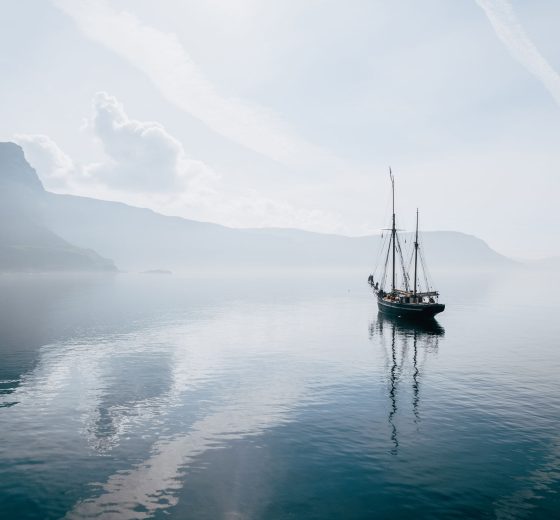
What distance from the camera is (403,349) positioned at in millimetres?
57375

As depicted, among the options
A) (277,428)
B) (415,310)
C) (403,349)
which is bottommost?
(403,349)

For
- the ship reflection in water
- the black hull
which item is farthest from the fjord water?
the black hull

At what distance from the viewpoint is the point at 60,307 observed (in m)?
100

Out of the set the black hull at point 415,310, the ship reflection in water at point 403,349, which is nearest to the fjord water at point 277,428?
the ship reflection in water at point 403,349

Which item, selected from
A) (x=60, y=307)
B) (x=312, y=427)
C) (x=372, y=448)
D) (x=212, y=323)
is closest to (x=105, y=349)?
(x=212, y=323)

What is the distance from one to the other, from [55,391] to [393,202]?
84552mm

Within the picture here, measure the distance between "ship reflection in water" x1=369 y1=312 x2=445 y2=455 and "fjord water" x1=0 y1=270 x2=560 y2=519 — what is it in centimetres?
35

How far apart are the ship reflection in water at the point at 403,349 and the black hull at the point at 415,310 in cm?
122

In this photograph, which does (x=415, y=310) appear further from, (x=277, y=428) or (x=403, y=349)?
(x=277, y=428)

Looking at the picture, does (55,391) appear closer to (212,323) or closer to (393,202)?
(212,323)

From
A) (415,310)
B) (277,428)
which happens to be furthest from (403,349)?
(277,428)

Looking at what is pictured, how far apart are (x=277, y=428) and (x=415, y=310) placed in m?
58.2

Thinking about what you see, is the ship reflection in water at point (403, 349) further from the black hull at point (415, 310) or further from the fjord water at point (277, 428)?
the black hull at point (415, 310)

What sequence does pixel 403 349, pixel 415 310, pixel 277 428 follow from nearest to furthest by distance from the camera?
pixel 277 428
pixel 403 349
pixel 415 310
